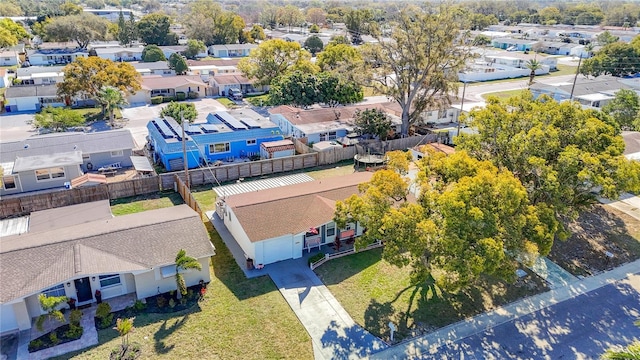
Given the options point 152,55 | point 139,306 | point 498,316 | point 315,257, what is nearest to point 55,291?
point 139,306

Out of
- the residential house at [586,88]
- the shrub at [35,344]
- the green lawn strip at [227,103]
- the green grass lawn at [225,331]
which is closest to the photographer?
the shrub at [35,344]

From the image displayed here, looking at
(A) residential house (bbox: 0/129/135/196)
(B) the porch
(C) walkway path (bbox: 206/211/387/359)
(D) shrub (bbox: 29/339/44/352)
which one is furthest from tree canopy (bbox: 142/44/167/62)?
(D) shrub (bbox: 29/339/44/352)

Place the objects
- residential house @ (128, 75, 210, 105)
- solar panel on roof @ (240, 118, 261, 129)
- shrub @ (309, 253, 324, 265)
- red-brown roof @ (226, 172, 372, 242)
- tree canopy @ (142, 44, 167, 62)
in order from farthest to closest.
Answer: tree canopy @ (142, 44, 167, 62) → residential house @ (128, 75, 210, 105) → solar panel on roof @ (240, 118, 261, 129) → shrub @ (309, 253, 324, 265) → red-brown roof @ (226, 172, 372, 242)

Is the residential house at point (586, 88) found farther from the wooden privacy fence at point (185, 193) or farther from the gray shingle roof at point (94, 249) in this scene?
the gray shingle roof at point (94, 249)

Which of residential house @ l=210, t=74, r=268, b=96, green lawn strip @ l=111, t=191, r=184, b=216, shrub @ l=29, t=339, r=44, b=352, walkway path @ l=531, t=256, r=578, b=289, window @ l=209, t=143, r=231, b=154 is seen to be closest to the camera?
shrub @ l=29, t=339, r=44, b=352

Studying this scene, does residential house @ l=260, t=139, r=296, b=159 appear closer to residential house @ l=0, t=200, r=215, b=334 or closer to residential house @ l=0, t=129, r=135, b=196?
residential house @ l=0, t=129, r=135, b=196

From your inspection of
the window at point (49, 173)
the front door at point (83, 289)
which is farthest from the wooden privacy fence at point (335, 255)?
the window at point (49, 173)
